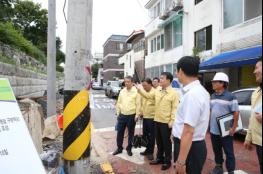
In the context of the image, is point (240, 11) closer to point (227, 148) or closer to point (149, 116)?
point (149, 116)

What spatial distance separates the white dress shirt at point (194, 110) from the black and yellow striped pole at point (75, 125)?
1.31 m

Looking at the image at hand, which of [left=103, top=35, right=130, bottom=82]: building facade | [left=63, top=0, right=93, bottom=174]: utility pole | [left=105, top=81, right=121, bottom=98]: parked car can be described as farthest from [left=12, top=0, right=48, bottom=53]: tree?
[left=103, top=35, right=130, bottom=82]: building facade

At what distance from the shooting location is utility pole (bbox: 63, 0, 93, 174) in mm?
4078

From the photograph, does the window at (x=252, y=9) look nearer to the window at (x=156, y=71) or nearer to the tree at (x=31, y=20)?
the window at (x=156, y=71)

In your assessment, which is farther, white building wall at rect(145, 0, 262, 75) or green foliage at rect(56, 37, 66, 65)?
green foliage at rect(56, 37, 66, 65)

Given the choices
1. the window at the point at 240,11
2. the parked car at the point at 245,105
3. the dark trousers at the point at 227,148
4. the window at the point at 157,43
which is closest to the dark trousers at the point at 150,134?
the dark trousers at the point at 227,148

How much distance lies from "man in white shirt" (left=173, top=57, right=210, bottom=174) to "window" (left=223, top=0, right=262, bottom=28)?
1049cm

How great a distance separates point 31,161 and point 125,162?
3975 mm

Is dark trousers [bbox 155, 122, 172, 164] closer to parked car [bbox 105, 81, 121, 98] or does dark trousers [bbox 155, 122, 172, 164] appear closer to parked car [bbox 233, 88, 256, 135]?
parked car [bbox 233, 88, 256, 135]

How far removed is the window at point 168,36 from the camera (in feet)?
74.5

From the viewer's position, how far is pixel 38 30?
31625mm

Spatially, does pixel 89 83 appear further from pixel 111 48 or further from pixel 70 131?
pixel 111 48

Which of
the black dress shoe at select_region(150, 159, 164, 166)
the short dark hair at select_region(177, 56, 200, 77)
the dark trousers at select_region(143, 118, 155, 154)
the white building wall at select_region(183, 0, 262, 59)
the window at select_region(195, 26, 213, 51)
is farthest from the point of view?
the window at select_region(195, 26, 213, 51)

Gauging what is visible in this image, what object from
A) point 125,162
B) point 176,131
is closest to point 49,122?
point 125,162
